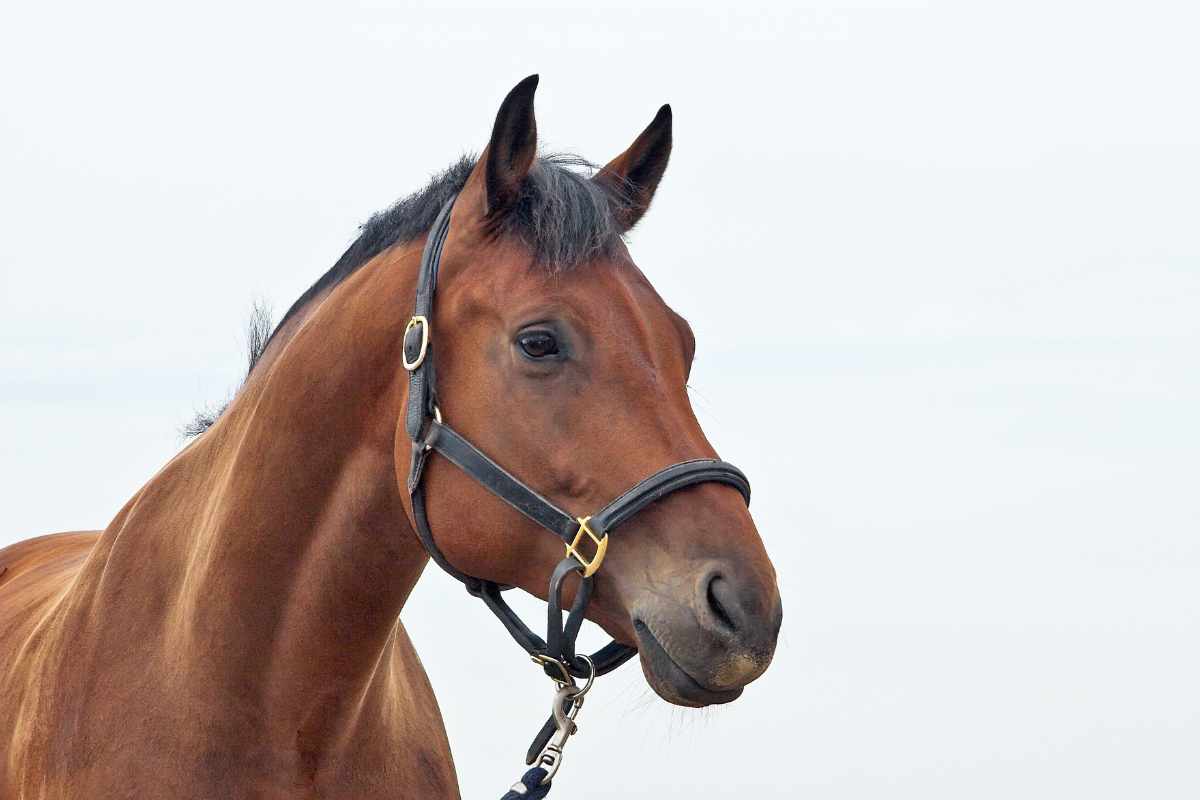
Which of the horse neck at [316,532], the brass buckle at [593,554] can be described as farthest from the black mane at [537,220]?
the brass buckle at [593,554]

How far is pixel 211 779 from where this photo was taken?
339 centimetres

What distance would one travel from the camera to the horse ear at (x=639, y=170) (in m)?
3.74

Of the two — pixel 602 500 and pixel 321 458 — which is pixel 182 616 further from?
pixel 602 500

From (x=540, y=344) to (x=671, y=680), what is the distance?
2.99 ft

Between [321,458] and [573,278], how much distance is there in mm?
920

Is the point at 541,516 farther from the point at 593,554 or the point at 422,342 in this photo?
the point at 422,342

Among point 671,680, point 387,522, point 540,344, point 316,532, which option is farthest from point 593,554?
point 316,532

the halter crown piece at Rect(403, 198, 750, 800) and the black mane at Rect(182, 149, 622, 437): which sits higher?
the black mane at Rect(182, 149, 622, 437)

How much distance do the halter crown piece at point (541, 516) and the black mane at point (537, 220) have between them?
209 mm

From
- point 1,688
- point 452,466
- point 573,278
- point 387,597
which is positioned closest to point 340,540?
point 387,597

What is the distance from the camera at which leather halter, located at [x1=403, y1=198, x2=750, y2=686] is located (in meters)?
3.00

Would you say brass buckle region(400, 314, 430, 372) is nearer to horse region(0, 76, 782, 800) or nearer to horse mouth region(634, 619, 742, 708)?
horse region(0, 76, 782, 800)

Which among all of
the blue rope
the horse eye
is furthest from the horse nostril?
the blue rope

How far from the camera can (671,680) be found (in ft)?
9.56
